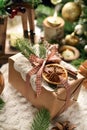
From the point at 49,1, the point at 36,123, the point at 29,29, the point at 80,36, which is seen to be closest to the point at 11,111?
the point at 36,123

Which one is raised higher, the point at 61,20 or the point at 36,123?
the point at 61,20

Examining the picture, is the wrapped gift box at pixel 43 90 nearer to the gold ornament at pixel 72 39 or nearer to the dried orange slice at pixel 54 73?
the dried orange slice at pixel 54 73

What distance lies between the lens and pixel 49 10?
1.45 m

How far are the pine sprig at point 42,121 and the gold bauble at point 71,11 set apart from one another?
55 centimetres

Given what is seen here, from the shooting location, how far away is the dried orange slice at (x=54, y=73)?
0.98 metres

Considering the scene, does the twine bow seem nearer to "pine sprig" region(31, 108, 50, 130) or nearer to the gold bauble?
"pine sprig" region(31, 108, 50, 130)

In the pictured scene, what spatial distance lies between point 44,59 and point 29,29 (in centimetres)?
31

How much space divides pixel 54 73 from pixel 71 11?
48 centimetres

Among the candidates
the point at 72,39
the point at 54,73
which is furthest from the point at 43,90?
the point at 72,39

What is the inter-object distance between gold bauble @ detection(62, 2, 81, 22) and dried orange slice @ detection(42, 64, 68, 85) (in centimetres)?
42

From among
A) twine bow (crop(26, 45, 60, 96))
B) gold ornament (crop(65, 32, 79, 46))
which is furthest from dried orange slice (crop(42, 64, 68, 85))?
gold ornament (crop(65, 32, 79, 46))

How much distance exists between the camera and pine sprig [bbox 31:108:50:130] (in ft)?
3.09

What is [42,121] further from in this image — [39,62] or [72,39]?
[72,39]

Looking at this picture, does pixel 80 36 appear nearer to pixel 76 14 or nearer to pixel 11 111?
pixel 76 14
